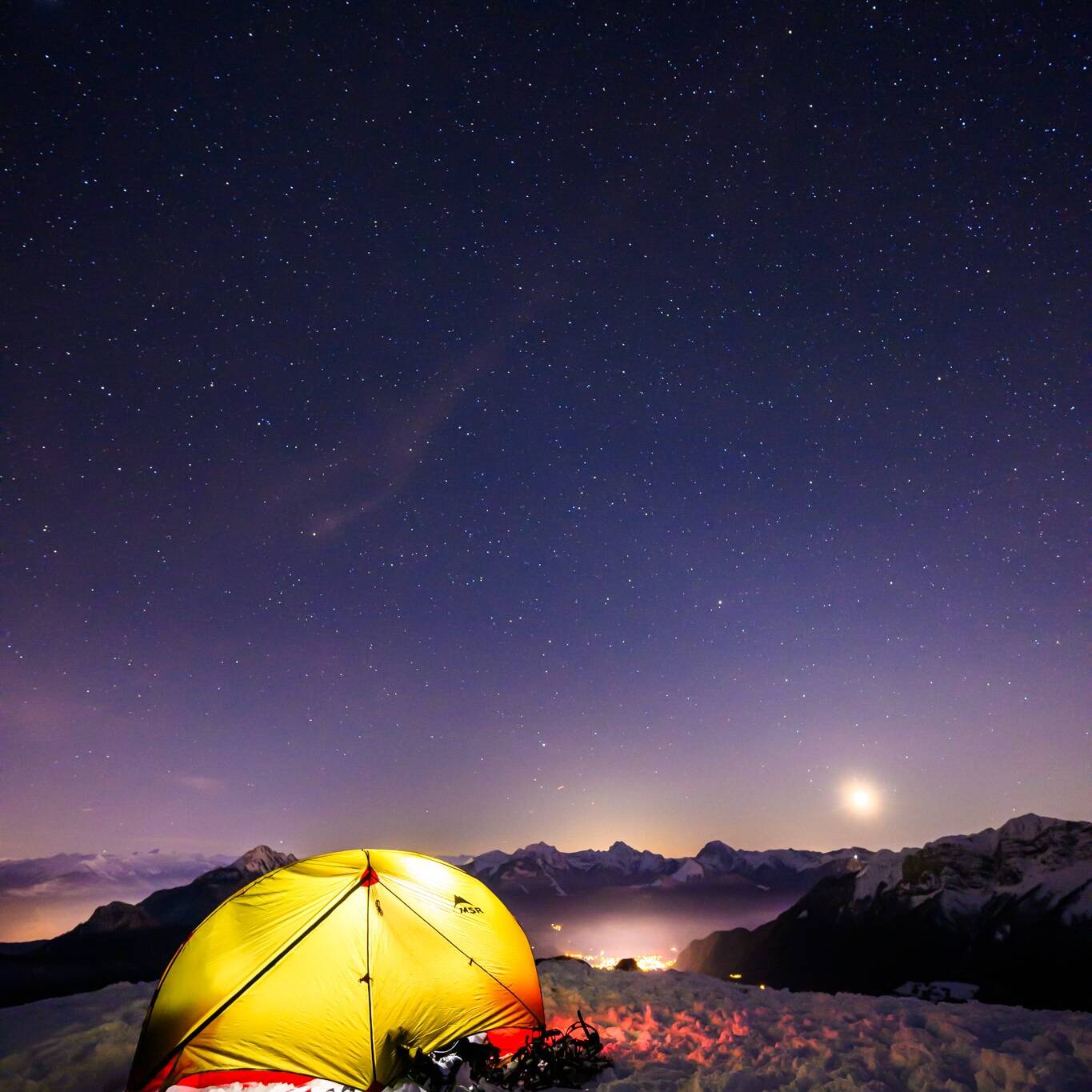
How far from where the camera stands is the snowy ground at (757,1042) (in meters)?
5.84

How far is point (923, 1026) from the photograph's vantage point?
757cm

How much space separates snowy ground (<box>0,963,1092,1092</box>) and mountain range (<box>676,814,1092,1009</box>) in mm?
39735

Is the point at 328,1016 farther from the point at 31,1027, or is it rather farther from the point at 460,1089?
the point at 31,1027

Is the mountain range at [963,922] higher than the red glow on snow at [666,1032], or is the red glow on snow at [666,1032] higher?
the red glow on snow at [666,1032]

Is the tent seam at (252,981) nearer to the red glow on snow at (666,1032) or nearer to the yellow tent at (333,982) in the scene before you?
the yellow tent at (333,982)

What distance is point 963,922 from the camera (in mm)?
53000

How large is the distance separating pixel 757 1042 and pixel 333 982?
557 centimetres

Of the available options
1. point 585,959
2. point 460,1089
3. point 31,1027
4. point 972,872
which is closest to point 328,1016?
point 460,1089

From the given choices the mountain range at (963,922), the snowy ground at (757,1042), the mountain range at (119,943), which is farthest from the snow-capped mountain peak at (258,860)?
the snowy ground at (757,1042)

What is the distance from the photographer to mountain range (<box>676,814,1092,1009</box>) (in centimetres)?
4378

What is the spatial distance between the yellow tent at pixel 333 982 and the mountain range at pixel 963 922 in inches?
1726

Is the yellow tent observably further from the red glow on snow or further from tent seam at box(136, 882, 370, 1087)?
the red glow on snow

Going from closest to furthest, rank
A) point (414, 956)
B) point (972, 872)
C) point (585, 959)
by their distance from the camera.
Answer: point (414, 956) → point (585, 959) → point (972, 872)

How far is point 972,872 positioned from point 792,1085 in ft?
229
